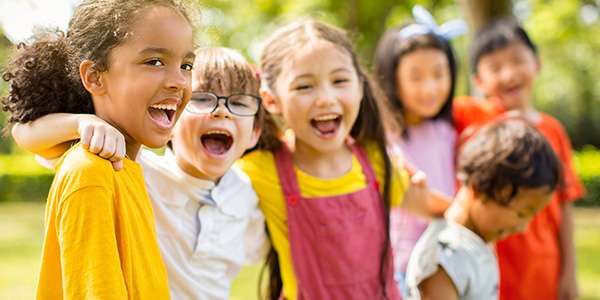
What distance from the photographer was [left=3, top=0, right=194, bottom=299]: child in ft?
4.09

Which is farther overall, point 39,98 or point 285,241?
point 285,241

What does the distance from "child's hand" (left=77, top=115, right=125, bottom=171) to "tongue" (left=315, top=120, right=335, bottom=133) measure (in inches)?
40.6

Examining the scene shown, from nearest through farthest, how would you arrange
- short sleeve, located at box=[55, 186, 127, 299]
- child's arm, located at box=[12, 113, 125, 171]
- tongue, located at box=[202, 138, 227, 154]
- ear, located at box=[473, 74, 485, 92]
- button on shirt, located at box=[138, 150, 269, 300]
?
1. short sleeve, located at box=[55, 186, 127, 299]
2. child's arm, located at box=[12, 113, 125, 171]
3. button on shirt, located at box=[138, 150, 269, 300]
4. tongue, located at box=[202, 138, 227, 154]
5. ear, located at box=[473, 74, 485, 92]

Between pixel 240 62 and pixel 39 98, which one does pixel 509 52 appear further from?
pixel 39 98

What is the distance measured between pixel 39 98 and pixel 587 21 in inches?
530

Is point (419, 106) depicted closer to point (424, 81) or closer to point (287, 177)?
point (424, 81)

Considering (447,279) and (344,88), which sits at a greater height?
(344,88)

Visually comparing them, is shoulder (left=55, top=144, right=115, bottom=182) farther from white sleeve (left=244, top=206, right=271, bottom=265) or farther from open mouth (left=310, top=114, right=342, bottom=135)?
open mouth (left=310, top=114, right=342, bottom=135)

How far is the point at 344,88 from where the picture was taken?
223 cm

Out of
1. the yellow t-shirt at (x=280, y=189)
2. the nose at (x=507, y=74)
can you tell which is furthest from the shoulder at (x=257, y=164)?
the nose at (x=507, y=74)

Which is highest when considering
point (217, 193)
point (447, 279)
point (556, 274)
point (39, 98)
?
point (39, 98)

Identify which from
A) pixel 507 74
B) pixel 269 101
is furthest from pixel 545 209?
pixel 269 101

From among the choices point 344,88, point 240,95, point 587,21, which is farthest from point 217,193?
point 587,21

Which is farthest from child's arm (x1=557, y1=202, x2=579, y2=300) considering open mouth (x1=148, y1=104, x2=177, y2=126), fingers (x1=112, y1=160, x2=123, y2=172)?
fingers (x1=112, y1=160, x2=123, y2=172)
